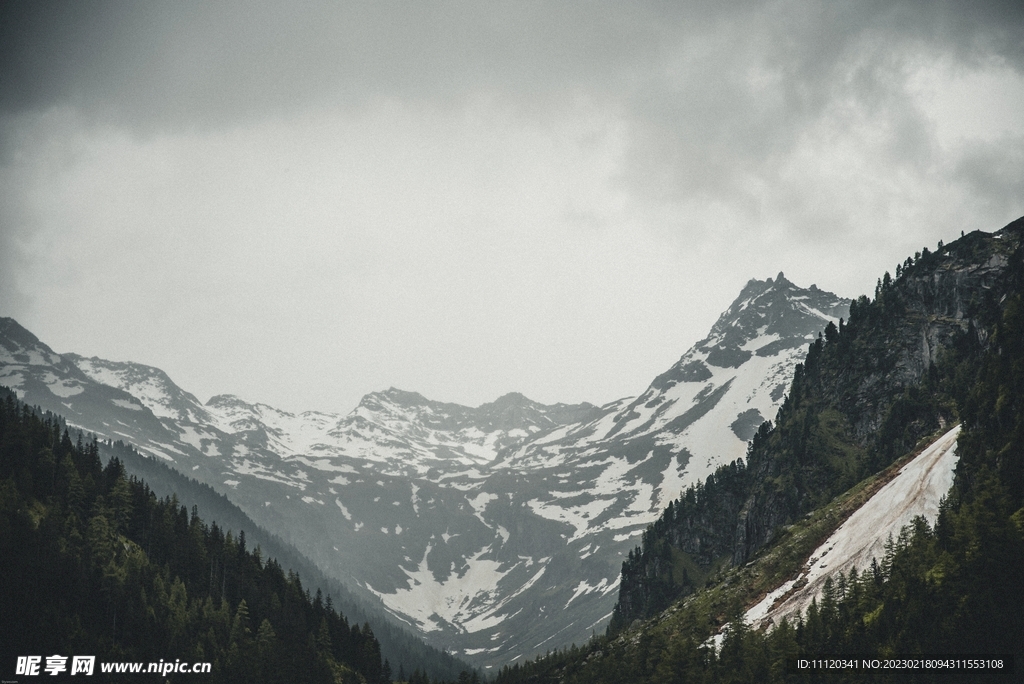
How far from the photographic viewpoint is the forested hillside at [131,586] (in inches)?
5202

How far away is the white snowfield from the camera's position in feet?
392

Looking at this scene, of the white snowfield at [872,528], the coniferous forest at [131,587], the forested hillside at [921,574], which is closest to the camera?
the forested hillside at [921,574]

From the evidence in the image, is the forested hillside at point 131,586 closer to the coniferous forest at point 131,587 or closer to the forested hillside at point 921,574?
the coniferous forest at point 131,587

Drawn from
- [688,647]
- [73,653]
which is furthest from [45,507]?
[688,647]

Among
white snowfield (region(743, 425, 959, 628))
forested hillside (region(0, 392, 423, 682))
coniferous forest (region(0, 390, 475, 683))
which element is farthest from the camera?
forested hillside (region(0, 392, 423, 682))

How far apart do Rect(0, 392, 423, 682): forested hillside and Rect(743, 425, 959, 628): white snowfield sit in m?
81.2

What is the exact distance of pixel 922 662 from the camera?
3351 inches

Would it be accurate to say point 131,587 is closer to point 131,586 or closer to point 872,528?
point 131,586

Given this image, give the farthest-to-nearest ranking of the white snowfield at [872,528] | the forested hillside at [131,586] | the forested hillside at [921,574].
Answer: the forested hillside at [131,586]
the white snowfield at [872,528]
the forested hillside at [921,574]

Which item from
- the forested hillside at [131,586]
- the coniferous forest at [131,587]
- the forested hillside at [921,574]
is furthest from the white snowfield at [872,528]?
the forested hillside at [131,586]

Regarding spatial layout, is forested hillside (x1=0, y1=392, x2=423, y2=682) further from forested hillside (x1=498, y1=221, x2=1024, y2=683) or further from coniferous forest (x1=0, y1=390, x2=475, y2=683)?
forested hillside (x1=498, y1=221, x2=1024, y2=683)

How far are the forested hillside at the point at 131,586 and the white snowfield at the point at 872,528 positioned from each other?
8122 cm

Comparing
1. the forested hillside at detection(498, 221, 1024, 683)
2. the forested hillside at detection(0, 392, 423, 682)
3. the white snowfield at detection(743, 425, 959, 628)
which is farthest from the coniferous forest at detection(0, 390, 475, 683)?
the white snowfield at detection(743, 425, 959, 628)

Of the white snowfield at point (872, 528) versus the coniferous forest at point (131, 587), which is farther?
the coniferous forest at point (131, 587)
